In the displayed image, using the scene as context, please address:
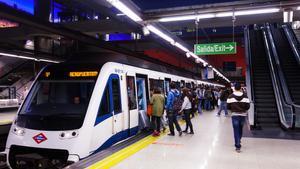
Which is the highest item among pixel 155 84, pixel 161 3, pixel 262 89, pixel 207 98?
pixel 161 3

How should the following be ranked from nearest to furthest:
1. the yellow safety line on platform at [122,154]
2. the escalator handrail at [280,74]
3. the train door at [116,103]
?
the yellow safety line on platform at [122,154] → the train door at [116,103] → the escalator handrail at [280,74]

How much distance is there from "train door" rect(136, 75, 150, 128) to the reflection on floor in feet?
3.28

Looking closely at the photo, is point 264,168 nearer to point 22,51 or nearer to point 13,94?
point 22,51

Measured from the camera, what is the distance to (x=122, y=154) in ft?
20.3

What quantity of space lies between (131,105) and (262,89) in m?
6.81

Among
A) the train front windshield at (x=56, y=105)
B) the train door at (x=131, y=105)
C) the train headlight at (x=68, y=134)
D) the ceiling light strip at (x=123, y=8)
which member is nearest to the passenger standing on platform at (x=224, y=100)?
the train door at (x=131, y=105)

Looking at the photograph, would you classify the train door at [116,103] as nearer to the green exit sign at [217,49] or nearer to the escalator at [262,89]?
the escalator at [262,89]

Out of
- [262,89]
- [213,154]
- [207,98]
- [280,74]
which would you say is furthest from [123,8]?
[207,98]

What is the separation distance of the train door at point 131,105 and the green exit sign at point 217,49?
539 cm

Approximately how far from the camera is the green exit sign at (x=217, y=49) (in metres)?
12.7

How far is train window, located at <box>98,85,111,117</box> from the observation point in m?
6.45

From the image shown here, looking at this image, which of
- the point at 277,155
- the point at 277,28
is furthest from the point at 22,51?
the point at 277,28

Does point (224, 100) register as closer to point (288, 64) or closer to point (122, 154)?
point (288, 64)

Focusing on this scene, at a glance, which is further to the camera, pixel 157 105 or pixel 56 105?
pixel 157 105
